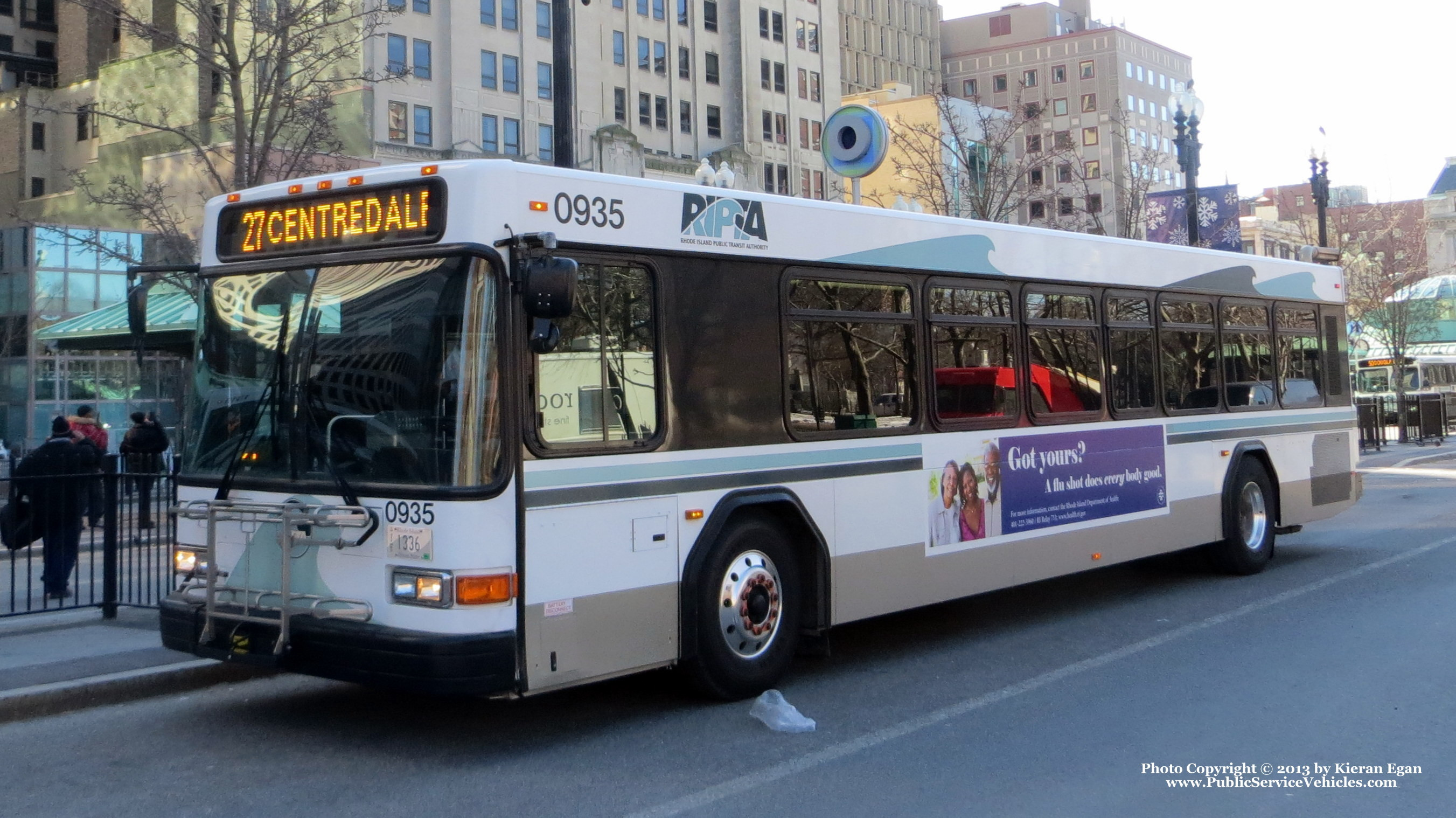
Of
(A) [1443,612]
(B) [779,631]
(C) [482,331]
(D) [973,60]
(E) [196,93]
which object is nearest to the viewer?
(C) [482,331]

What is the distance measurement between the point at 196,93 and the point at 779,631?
46066mm

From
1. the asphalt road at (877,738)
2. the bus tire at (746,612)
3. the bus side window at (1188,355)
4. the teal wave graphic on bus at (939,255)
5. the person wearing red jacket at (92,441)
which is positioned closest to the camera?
the asphalt road at (877,738)

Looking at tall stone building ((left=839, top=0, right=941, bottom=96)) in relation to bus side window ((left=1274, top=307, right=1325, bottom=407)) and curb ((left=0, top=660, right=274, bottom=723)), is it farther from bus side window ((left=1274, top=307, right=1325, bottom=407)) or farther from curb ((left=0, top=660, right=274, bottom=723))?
curb ((left=0, top=660, right=274, bottom=723))

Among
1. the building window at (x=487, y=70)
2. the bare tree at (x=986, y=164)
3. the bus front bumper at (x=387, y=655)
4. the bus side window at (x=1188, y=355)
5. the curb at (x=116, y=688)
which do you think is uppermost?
the building window at (x=487, y=70)

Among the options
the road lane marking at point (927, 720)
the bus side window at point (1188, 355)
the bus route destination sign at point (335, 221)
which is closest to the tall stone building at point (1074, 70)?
the bus side window at point (1188, 355)

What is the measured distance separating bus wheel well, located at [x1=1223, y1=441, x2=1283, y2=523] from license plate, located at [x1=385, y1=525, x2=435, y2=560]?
27.5 ft

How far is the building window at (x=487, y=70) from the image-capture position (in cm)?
5972

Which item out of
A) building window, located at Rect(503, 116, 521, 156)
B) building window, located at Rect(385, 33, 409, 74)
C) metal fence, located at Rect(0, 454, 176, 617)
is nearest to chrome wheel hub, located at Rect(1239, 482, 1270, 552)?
metal fence, located at Rect(0, 454, 176, 617)

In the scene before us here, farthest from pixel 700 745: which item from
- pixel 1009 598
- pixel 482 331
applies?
pixel 1009 598

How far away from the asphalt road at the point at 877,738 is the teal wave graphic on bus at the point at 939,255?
2660 millimetres

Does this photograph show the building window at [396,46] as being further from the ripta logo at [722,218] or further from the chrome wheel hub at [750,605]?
the chrome wheel hub at [750,605]

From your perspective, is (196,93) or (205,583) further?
(196,93)

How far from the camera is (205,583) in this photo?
23.9ft

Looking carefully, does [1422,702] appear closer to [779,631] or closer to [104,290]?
[779,631]
